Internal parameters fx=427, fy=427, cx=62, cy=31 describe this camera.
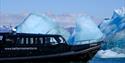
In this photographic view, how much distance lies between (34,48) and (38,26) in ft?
38.8

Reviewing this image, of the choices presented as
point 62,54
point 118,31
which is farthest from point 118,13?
point 62,54

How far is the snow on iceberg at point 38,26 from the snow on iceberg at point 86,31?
2.05 meters

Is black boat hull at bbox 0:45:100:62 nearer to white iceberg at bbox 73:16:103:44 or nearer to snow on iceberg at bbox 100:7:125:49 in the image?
white iceberg at bbox 73:16:103:44

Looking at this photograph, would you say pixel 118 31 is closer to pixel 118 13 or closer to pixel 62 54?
pixel 118 13

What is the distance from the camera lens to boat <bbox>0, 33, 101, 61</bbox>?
73.6 feet

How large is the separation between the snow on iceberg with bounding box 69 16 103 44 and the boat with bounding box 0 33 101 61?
580cm

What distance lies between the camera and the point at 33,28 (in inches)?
1346

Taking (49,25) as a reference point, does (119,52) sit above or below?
below

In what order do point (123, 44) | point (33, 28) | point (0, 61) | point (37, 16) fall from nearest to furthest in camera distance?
point (0, 61)
point (33, 28)
point (37, 16)
point (123, 44)

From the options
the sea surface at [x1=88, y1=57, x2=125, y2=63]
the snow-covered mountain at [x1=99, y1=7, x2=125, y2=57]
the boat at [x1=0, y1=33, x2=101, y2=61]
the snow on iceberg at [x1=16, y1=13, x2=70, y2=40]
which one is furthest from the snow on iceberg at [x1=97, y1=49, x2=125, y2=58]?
the boat at [x1=0, y1=33, x2=101, y2=61]

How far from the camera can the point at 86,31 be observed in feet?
107

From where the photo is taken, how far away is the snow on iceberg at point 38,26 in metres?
33.9

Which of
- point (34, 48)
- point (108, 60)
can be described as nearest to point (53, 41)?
point (34, 48)

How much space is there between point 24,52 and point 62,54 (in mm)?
2179
